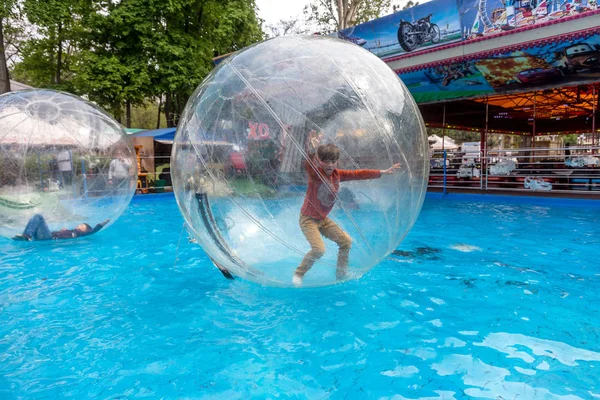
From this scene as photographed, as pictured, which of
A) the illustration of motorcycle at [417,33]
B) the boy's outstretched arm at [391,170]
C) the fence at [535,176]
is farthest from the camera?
the fence at [535,176]

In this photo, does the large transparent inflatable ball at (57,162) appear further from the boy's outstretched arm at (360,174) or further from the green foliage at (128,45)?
the green foliage at (128,45)

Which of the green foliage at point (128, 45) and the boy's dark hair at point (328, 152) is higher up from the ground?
the green foliage at point (128, 45)

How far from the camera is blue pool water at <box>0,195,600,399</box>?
8.70 feet

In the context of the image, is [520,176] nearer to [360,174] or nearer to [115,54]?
[360,174]

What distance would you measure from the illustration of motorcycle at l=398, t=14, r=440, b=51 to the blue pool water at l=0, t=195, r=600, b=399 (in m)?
6.82

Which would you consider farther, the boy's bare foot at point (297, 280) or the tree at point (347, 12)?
the tree at point (347, 12)

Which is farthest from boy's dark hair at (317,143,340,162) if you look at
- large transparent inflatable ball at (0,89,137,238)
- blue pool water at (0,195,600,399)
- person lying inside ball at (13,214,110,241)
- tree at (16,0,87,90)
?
tree at (16,0,87,90)

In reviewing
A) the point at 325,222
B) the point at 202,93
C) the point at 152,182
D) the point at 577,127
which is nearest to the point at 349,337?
the point at 325,222

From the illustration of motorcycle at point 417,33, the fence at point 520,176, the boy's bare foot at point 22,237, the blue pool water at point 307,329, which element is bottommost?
the blue pool water at point 307,329

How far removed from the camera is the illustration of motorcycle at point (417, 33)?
35.2 feet

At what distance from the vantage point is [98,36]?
17578mm

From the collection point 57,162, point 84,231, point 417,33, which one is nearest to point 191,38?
point 417,33

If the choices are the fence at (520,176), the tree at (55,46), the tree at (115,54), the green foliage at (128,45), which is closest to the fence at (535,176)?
the fence at (520,176)

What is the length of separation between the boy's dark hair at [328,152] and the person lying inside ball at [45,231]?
519cm
